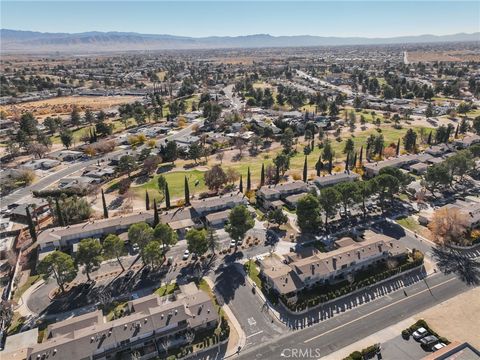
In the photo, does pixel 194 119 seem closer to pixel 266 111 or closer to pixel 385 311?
pixel 266 111

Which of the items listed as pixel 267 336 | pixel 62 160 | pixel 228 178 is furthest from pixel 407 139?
pixel 62 160

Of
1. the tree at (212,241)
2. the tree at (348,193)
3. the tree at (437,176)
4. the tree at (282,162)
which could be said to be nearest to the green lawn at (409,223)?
the tree at (348,193)

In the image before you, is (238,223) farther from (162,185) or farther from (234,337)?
(162,185)

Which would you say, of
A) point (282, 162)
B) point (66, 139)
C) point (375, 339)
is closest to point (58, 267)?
point (375, 339)

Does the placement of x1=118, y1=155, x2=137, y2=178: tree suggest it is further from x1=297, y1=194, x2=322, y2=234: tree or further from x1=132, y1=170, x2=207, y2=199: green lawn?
x1=297, y1=194, x2=322, y2=234: tree

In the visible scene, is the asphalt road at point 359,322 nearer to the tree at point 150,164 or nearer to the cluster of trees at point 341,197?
the cluster of trees at point 341,197

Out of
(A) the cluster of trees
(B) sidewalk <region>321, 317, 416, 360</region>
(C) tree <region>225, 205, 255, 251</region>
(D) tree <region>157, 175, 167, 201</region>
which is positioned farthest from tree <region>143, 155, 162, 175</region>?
(B) sidewalk <region>321, 317, 416, 360</region>
